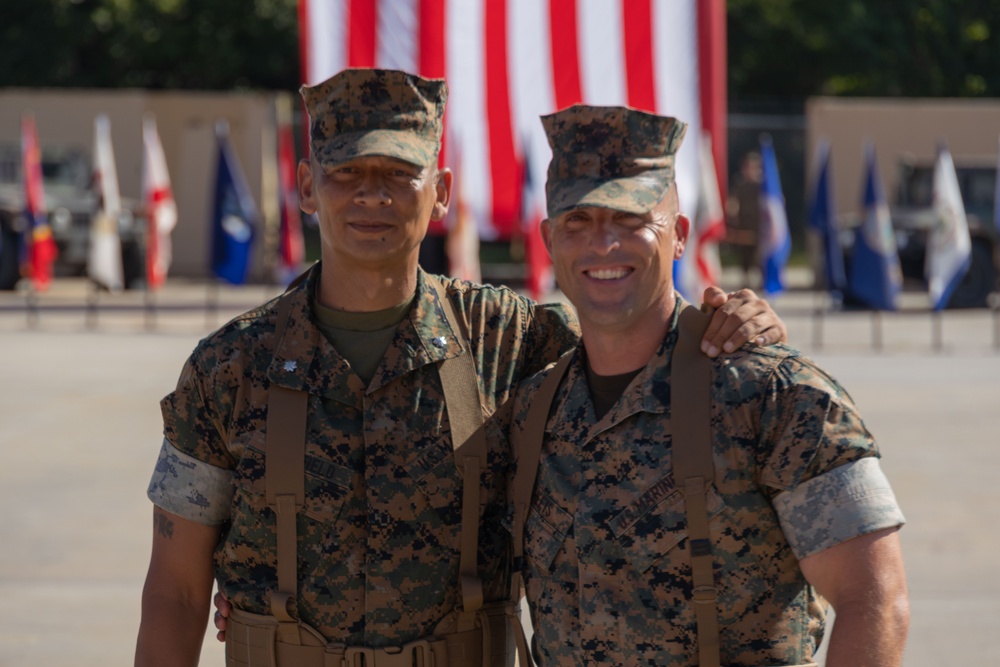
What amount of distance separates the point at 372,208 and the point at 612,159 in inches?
18.1

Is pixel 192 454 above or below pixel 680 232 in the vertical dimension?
below

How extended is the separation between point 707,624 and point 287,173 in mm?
11810

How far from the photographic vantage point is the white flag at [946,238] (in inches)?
465

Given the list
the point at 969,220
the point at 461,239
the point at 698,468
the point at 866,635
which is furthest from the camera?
the point at 969,220

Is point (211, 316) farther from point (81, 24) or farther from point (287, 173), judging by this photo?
point (81, 24)

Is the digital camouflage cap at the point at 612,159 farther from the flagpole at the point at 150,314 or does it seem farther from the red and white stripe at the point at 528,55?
the flagpole at the point at 150,314

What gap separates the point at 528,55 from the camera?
12508 millimetres

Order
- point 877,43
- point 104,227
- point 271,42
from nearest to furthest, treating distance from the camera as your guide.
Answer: point 104,227, point 271,42, point 877,43

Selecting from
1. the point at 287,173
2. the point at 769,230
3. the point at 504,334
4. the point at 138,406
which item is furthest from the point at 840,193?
the point at 504,334

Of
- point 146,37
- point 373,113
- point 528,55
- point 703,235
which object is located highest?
point 146,37

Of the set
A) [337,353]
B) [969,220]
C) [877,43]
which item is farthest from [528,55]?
[877,43]

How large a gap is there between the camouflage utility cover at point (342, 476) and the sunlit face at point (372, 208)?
0.17m

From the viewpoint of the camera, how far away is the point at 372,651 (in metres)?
2.46

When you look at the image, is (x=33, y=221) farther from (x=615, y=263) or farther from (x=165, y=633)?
(x=615, y=263)
